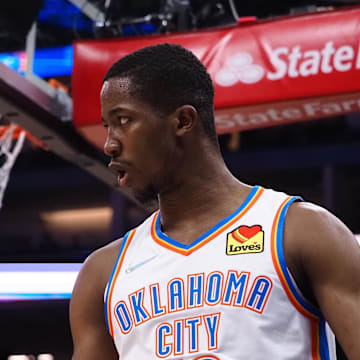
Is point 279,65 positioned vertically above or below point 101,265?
above

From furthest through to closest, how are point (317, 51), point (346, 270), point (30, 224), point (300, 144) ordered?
point (30, 224)
point (300, 144)
point (317, 51)
point (346, 270)

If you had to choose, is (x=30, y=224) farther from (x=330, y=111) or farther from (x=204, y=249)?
(x=204, y=249)

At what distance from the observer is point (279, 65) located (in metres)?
4.32

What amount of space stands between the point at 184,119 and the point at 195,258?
300 millimetres

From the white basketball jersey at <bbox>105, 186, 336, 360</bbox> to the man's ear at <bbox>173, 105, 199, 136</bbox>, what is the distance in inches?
8.2

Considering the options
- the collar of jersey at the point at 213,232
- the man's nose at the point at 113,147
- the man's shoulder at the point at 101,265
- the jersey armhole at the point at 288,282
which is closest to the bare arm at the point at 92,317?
the man's shoulder at the point at 101,265

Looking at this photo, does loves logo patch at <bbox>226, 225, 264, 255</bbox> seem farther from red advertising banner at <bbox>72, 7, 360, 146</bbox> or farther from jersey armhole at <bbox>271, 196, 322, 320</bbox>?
red advertising banner at <bbox>72, 7, 360, 146</bbox>

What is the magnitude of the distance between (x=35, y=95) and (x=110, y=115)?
10.9 ft

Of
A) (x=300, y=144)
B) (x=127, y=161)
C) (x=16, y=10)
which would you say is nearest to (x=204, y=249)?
(x=127, y=161)

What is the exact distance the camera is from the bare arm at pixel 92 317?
180cm

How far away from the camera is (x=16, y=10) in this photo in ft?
14.6

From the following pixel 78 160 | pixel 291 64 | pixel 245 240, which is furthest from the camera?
pixel 78 160

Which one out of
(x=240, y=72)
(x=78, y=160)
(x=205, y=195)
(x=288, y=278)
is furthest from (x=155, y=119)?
(x=78, y=160)

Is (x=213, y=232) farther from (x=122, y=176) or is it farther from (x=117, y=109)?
(x=117, y=109)
